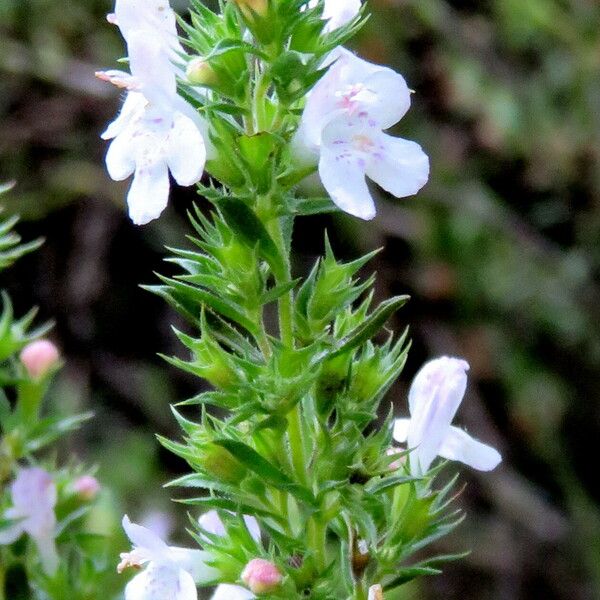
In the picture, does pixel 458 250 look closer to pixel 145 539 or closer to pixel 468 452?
pixel 468 452

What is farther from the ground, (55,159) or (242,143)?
(242,143)

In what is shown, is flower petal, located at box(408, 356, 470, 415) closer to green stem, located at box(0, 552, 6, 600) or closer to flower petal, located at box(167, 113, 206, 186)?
flower petal, located at box(167, 113, 206, 186)

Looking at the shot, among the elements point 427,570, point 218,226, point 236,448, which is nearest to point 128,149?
point 218,226

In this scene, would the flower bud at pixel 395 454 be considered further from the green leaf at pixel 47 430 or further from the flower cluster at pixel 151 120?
the green leaf at pixel 47 430

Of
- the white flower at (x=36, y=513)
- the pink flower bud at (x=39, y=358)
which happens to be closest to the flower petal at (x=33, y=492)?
the white flower at (x=36, y=513)

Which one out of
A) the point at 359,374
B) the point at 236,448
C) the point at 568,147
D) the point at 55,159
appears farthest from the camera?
the point at 568,147

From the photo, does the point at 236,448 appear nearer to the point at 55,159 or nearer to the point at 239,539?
the point at 239,539

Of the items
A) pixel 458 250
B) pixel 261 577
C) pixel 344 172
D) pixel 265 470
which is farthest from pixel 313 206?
pixel 458 250

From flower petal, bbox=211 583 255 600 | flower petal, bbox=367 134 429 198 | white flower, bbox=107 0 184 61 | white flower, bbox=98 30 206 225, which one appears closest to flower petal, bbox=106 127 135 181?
white flower, bbox=98 30 206 225
